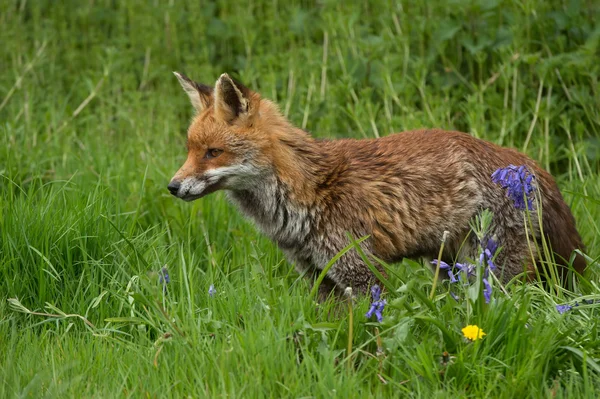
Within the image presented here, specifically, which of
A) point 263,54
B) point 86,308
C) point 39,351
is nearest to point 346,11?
point 263,54

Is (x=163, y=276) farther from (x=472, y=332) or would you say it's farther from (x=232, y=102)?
(x=472, y=332)

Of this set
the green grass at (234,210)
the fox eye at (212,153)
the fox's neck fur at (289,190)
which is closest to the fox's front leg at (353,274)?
the green grass at (234,210)

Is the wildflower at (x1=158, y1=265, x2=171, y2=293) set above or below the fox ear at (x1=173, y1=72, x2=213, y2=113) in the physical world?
below

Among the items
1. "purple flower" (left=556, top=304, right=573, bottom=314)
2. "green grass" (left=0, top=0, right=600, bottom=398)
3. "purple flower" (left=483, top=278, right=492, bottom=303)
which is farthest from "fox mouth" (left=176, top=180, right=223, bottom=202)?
"purple flower" (left=556, top=304, right=573, bottom=314)

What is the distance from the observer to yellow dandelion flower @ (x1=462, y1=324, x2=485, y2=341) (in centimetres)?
390

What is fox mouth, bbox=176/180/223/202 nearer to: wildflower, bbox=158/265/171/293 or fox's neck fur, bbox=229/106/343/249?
fox's neck fur, bbox=229/106/343/249

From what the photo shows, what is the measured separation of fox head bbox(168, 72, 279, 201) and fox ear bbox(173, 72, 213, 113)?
141mm

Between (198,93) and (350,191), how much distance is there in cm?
121

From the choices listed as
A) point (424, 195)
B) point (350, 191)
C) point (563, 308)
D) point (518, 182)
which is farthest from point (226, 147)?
point (563, 308)

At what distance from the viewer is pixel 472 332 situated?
3908 mm

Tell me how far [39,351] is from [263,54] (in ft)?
18.2

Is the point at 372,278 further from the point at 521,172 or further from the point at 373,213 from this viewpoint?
the point at 521,172

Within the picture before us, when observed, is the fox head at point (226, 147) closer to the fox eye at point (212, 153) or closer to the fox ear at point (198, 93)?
the fox eye at point (212, 153)

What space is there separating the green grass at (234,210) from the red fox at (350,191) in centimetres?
27
